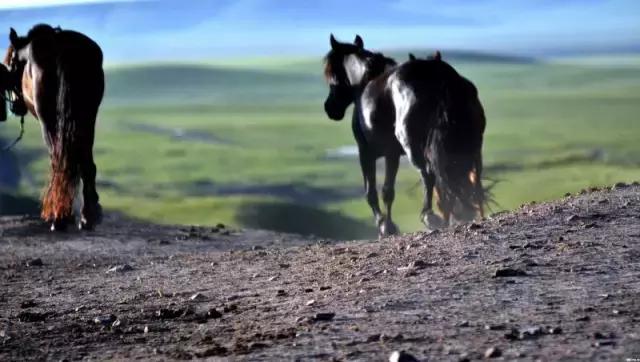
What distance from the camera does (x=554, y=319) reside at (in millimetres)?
6691

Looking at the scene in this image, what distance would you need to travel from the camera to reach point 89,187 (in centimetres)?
1471

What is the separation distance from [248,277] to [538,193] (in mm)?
16996

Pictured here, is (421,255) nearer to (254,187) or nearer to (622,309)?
(622,309)

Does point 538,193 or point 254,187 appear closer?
point 538,193

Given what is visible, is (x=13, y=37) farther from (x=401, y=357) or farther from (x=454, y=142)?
(x=401, y=357)

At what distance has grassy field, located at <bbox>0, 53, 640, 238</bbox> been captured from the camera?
2647 centimetres

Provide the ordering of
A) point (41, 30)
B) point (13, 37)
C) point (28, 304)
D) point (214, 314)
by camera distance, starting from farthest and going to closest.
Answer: point (13, 37) < point (41, 30) < point (28, 304) < point (214, 314)

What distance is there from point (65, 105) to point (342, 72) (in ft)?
11.9

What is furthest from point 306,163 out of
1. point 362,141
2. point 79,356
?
point 79,356

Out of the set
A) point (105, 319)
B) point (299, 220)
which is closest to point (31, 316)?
point (105, 319)

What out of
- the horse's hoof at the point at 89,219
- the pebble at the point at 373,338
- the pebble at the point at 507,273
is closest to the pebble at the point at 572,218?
the pebble at the point at 507,273

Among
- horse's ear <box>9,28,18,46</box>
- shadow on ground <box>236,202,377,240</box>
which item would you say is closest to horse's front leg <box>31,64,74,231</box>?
horse's ear <box>9,28,18,46</box>

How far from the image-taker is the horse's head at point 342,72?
15992mm

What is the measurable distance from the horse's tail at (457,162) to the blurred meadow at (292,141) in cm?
27
